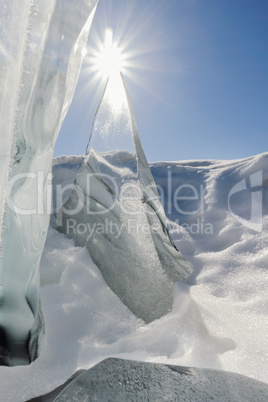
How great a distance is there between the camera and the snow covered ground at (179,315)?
674 millimetres

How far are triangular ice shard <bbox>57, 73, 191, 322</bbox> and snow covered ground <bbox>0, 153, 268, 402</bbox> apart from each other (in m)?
0.05

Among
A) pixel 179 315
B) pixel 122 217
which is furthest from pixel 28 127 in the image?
pixel 179 315

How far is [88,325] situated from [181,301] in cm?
34

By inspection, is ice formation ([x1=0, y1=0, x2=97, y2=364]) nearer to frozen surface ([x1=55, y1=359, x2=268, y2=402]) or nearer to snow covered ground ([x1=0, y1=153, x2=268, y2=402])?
snow covered ground ([x1=0, y1=153, x2=268, y2=402])

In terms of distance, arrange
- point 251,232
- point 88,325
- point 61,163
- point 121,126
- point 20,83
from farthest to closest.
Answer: point 61,163, point 251,232, point 121,126, point 88,325, point 20,83

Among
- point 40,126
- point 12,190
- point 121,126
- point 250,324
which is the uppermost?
point 121,126

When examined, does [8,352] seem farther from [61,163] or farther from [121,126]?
[61,163]

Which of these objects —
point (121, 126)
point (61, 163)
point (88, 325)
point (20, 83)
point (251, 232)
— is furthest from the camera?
point (61, 163)

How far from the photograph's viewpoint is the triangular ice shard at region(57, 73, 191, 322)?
99 cm

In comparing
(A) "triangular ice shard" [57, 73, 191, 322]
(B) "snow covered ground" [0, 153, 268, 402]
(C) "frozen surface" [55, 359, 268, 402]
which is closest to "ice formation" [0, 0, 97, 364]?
(B) "snow covered ground" [0, 153, 268, 402]

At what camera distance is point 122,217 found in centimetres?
108

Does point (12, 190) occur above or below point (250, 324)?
above

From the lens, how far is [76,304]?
2.91ft

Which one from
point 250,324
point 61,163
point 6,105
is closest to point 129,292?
point 250,324
